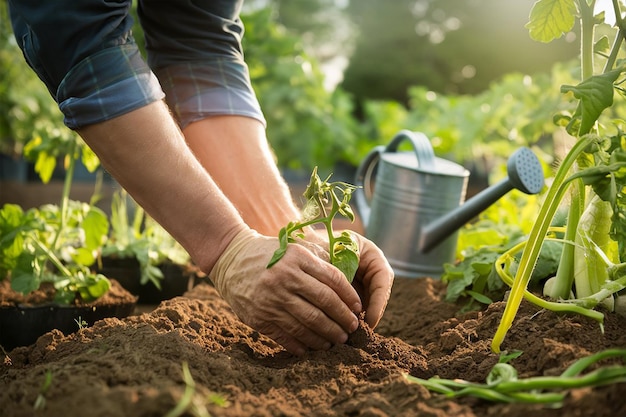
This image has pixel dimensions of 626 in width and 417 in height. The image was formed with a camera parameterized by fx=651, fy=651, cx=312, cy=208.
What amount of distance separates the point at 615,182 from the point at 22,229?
1709mm

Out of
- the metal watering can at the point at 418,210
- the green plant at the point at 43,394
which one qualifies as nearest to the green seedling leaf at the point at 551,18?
the metal watering can at the point at 418,210

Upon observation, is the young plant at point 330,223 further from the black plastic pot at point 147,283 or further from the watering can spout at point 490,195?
the black plastic pot at point 147,283

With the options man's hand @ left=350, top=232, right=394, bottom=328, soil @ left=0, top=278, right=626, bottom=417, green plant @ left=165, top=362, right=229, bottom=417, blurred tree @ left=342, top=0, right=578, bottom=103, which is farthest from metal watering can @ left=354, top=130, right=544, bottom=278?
blurred tree @ left=342, top=0, right=578, bottom=103

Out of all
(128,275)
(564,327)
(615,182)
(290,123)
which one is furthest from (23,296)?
(290,123)

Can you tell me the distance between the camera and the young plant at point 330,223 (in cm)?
137

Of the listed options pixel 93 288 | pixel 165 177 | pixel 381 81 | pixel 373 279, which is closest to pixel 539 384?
pixel 373 279

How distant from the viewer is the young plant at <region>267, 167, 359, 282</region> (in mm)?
1366

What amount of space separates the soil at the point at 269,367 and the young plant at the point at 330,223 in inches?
6.9

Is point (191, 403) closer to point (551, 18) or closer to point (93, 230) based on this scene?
point (551, 18)

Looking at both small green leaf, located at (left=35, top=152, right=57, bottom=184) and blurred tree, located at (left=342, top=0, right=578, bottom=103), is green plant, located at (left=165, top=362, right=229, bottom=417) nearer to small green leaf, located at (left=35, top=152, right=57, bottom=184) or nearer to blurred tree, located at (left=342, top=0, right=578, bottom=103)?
small green leaf, located at (left=35, top=152, right=57, bottom=184)

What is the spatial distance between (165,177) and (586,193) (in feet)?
3.28

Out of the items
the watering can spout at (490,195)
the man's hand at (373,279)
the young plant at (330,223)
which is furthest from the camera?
the watering can spout at (490,195)

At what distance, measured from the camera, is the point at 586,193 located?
158cm

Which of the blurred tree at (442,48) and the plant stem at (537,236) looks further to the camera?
the blurred tree at (442,48)
